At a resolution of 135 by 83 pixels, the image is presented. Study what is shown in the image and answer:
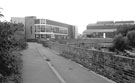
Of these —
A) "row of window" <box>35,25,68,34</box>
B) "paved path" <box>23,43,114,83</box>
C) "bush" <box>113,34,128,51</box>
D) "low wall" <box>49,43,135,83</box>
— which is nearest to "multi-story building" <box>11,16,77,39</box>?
"row of window" <box>35,25,68,34</box>

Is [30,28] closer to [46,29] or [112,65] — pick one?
[46,29]

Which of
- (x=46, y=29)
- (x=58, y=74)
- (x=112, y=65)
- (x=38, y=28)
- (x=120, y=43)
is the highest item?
(x=38, y=28)

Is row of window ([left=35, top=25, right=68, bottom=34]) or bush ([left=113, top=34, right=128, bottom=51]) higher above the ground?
row of window ([left=35, top=25, right=68, bottom=34])

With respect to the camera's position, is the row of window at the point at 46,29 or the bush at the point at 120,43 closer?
the bush at the point at 120,43

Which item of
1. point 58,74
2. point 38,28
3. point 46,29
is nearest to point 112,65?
point 58,74

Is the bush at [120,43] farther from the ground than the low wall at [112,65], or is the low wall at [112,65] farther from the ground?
the low wall at [112,65]

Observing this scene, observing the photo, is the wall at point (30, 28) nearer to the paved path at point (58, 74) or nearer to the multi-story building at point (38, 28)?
the multi-story building at point (38, 28)

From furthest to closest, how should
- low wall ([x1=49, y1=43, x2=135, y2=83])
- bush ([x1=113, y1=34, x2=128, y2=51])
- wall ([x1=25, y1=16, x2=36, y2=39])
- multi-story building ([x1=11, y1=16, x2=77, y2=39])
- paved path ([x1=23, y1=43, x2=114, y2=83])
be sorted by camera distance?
wall ([x1=25, y1=16, x2=36, y2=39]), multi-story building ([x1=11, y1=16, x2=77, y2=39]), bush ([x1=113, y1=34, x2=128, y2=51]), paved path ([x1=23, y1=43, x2=114, y2=83]), low wall ([x1=49, y1=43, x2=135, y2=83])


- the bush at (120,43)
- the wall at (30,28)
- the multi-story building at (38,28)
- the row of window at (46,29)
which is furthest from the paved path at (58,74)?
the wall at (30,28)

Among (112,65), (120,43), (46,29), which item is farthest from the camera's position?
(46,29)

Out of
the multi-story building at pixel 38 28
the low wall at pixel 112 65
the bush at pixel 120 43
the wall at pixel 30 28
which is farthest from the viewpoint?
the wall at pixel 30 28

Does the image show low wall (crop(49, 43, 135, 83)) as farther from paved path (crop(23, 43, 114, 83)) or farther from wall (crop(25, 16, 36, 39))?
wall (crop(25, 16, 36, 39))

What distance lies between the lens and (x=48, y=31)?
105125 millimetres

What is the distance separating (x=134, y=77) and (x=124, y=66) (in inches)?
30.4
